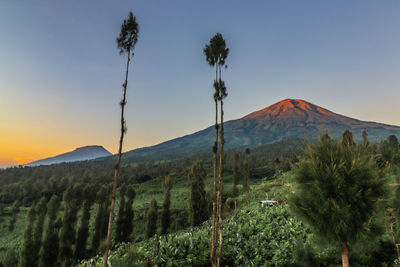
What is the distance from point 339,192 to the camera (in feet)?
25.2

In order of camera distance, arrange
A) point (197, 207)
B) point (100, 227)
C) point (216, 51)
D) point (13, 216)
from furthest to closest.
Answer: point (13, 216)
point (197, 207)
point (100, 227)
point (216, 51)

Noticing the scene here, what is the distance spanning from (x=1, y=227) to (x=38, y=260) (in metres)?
59.5

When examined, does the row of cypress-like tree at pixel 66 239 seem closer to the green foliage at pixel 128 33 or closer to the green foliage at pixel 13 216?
the green foliage at pixel 13 216

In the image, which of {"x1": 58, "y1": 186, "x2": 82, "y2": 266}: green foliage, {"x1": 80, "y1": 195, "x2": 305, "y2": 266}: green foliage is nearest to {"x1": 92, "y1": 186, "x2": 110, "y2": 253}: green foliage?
{"x1": 58, "y1": 186, "x2": 82, "y2": 266}: green foliage

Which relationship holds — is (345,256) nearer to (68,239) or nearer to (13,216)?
(68,239)

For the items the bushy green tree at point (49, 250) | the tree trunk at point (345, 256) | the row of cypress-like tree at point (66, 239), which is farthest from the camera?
the row of cypress-like tree at point (66, 239)

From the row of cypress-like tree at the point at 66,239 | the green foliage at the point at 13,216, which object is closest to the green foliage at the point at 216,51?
the row of cypress-like tree at the point at 66,239

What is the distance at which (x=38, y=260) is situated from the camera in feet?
139

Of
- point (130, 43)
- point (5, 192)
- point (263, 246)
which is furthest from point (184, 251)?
point (5, 192)

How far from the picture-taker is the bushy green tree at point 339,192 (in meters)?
7.45

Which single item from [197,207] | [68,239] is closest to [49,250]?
[68,239]

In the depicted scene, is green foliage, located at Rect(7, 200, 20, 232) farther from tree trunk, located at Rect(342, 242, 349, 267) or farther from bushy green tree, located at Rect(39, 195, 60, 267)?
tree trunk, located at Rect(342, 242, 349, 267)

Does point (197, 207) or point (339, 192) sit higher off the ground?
point (339, 192)

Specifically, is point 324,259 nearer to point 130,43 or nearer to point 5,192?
point 130,43
